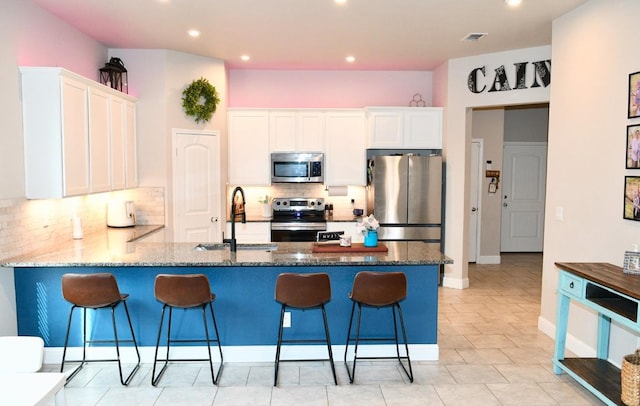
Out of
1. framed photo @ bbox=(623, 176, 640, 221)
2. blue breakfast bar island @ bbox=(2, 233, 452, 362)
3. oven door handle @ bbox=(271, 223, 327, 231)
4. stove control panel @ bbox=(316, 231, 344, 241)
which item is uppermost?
framed photo @ bbox=(623, 176, 640, 221)

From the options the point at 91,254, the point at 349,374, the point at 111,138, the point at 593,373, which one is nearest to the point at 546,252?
the point at 593,373

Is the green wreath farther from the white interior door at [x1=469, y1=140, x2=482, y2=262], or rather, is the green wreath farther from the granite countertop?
the white interior door at [x1=469, y1=140, x2=482, y2=262]

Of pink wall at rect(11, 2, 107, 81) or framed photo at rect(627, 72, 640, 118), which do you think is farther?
pink wall at rect(11, 2, 107, 81)

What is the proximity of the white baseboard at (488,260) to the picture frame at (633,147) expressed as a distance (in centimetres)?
480

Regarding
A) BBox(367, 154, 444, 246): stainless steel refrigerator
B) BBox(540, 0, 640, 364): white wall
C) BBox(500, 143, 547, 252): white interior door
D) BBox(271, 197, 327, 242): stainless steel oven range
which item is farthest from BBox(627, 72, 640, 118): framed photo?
BBox(500, 143, 547, 252): white interior door

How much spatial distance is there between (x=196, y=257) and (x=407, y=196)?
3382mm

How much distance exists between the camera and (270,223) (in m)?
6.51

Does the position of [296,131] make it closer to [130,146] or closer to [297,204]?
[297,204]

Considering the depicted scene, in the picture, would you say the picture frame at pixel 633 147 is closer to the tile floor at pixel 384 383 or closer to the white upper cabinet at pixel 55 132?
the tile floor at pixel 384 383

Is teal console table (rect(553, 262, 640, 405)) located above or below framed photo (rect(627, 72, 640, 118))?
below

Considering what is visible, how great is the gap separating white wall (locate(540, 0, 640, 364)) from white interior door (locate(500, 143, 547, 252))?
438 cm

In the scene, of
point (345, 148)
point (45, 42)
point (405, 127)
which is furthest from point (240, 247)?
point (405, 127)

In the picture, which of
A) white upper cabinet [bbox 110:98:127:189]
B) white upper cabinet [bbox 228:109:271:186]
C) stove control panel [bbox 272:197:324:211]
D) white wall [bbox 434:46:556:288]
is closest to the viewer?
white upper cabinet [bbox 110:98:127:189]

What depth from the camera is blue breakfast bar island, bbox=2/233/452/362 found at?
385 cm
